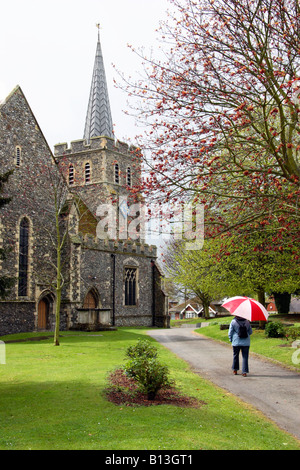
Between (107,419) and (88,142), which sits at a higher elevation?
(88,142)

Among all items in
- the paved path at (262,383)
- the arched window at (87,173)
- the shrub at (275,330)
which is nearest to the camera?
the paved path at (262,383)

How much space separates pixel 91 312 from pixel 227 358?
51.8ft

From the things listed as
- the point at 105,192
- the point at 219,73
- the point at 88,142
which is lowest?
the point at 219,73

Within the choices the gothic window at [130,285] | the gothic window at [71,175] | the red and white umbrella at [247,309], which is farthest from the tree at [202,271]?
the gothic window at [71,175]

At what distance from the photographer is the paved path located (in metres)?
8.70

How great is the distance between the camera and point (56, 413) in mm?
8094

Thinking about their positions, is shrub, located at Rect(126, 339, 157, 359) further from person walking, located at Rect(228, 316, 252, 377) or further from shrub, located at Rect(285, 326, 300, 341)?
shrub, located at Rect(285, 326, 300, 341)

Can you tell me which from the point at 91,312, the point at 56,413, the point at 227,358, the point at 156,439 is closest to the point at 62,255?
the point at 91,312

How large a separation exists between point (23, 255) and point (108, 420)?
75.2 ft

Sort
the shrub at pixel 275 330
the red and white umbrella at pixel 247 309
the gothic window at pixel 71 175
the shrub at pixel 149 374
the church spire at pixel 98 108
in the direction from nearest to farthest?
the shrub at pixel 149 374
the red and white umbrella at pixel 247 309
the shrub at pixel 275 330
the gothic window at pixel 71 175
the church spire at pixel 98 108

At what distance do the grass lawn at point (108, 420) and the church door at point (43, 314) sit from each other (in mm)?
18476

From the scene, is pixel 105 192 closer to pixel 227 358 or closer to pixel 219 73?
pixel 227 358

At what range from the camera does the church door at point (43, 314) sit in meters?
30.5

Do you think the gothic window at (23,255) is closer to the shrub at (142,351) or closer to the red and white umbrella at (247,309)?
the red and white umbrella at (247,309)
